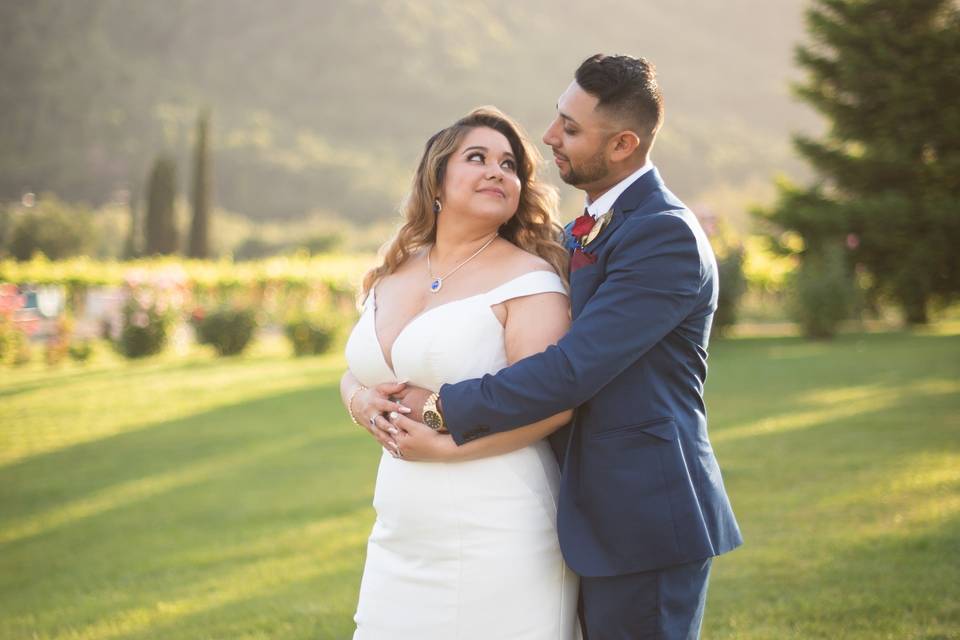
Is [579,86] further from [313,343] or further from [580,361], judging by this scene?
[313,343]

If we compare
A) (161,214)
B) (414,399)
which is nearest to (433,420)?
(414,399)

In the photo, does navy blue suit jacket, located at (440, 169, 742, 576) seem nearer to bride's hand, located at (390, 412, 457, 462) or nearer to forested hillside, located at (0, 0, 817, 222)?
bride's hand, located at (390, 412, 457, 462)

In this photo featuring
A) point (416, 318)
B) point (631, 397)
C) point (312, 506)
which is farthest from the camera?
point (312, 506)

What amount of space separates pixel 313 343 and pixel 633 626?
53.3 ft

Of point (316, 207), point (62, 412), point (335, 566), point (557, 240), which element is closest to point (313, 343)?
point (62, 412)

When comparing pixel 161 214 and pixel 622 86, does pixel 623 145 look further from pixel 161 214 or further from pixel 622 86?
pixel 161 214

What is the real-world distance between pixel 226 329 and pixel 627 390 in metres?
16.8

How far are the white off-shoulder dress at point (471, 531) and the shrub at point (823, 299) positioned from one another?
15740 mm

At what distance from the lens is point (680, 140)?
78500 millimetres

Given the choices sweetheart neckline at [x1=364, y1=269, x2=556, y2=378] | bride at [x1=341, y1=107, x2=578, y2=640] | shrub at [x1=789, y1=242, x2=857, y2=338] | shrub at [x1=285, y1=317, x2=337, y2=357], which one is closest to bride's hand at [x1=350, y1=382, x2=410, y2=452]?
bride at [x1=341, y1=107, x2=578, y2=640]

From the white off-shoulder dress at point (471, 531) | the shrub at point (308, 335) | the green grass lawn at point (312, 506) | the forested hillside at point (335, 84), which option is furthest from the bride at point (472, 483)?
the forested hillside at point (335, 84)

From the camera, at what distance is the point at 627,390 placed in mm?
2637

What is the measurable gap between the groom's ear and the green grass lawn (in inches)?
103

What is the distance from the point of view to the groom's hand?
2832 mm
